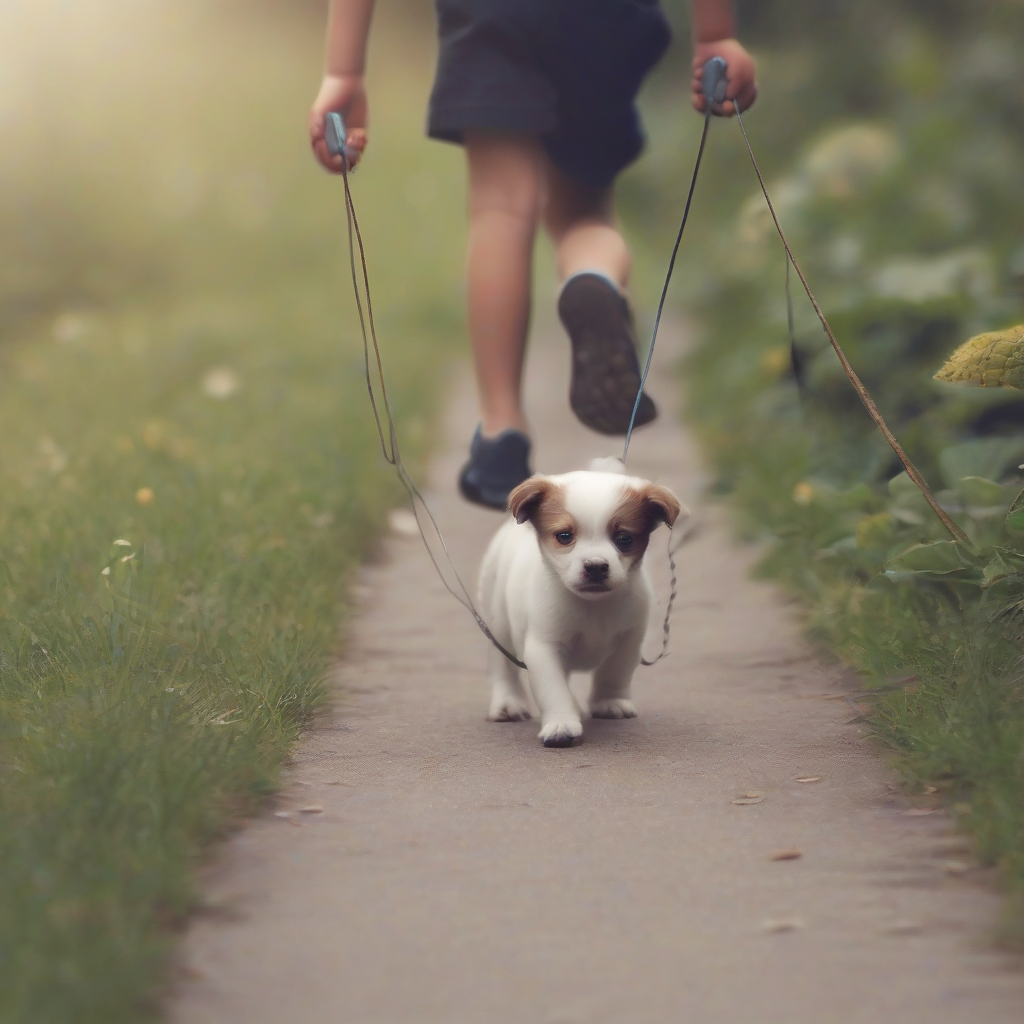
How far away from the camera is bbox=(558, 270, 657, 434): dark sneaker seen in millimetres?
3213

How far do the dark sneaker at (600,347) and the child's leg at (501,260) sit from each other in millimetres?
161

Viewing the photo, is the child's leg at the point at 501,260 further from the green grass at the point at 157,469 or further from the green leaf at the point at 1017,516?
the green leaf at the point at 1017,516

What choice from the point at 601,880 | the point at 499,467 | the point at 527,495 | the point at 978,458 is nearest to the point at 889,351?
the point at 978,458

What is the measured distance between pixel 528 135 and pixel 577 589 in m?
1.21

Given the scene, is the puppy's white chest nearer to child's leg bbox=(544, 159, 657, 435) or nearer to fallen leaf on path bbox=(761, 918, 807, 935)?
child's leg bbox=(544, 159, 657, 435)

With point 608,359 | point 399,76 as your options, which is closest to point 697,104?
point 608,359

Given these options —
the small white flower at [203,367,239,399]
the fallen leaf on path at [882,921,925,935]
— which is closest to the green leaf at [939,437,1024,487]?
the fallen leaf on path at [882,921,925,935]

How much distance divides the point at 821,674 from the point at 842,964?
1354 mm

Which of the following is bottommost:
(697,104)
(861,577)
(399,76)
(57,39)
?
(861,577)

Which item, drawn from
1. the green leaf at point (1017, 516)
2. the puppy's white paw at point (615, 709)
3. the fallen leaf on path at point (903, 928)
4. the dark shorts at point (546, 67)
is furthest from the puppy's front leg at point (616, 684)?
the dark shorts at point (546, 67)

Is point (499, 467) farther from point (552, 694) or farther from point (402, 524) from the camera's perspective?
point (402, 524)

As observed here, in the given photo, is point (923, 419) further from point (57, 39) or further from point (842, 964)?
point (57, 39)

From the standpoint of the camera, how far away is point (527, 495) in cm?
262

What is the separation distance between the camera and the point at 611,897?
194cm
